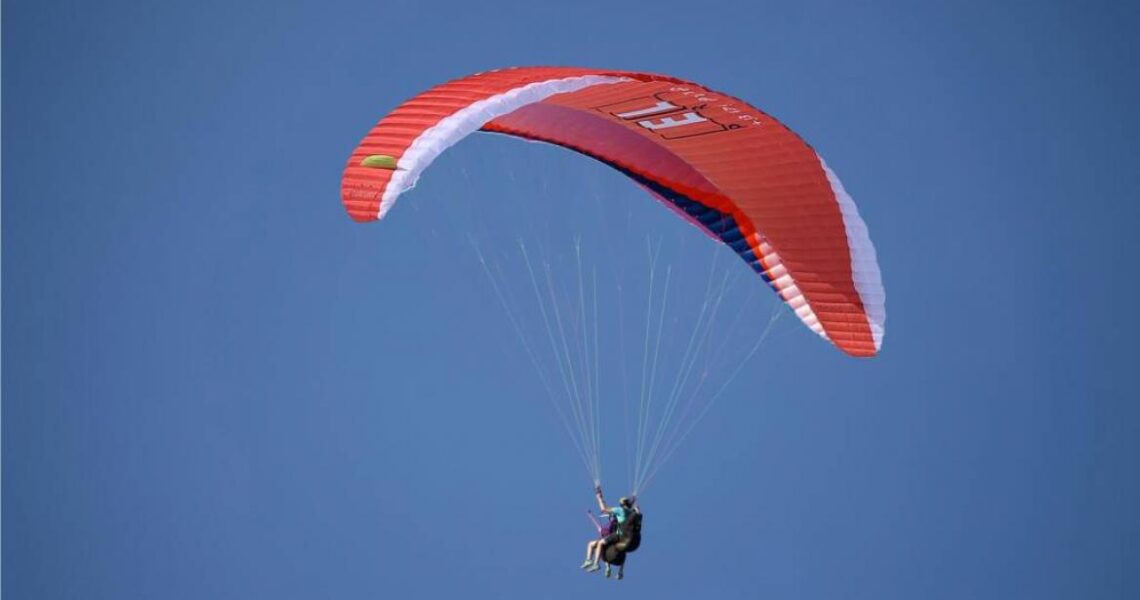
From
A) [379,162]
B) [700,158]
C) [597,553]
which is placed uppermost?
[700,158]

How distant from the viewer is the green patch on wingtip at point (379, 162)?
36.6 feet

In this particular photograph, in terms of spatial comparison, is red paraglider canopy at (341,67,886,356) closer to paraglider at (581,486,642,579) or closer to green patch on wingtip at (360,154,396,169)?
green patch on wingtip at (360,154,396,169)

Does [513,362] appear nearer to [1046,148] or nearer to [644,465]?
[1046,148]

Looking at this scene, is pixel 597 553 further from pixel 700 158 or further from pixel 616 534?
pixel 700 158

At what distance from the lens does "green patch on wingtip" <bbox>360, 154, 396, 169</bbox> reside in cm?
1116

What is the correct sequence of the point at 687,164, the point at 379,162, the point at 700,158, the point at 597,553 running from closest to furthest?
the point at 379,162
the point at 597,553
the point at 700,158
the point at 687,164

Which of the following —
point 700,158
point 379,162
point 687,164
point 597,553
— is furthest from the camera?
point 687,164

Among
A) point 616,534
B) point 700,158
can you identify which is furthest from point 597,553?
point 700,158

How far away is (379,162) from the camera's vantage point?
36.8 ft

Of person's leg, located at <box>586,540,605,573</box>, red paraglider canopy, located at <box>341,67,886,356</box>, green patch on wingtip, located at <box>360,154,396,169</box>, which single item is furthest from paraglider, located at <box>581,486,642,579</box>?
green patch on wingtip, located at <box>360,154,396,169</box>

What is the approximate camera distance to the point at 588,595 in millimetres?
25109

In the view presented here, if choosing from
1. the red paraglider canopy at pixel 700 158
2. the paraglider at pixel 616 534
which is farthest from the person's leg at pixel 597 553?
the red paraglider canopy at pixel 700 158

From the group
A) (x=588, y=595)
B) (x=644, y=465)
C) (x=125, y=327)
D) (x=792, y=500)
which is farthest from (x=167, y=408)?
(x=644, y=465)

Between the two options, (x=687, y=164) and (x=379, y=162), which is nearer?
(x=379, y=162)
